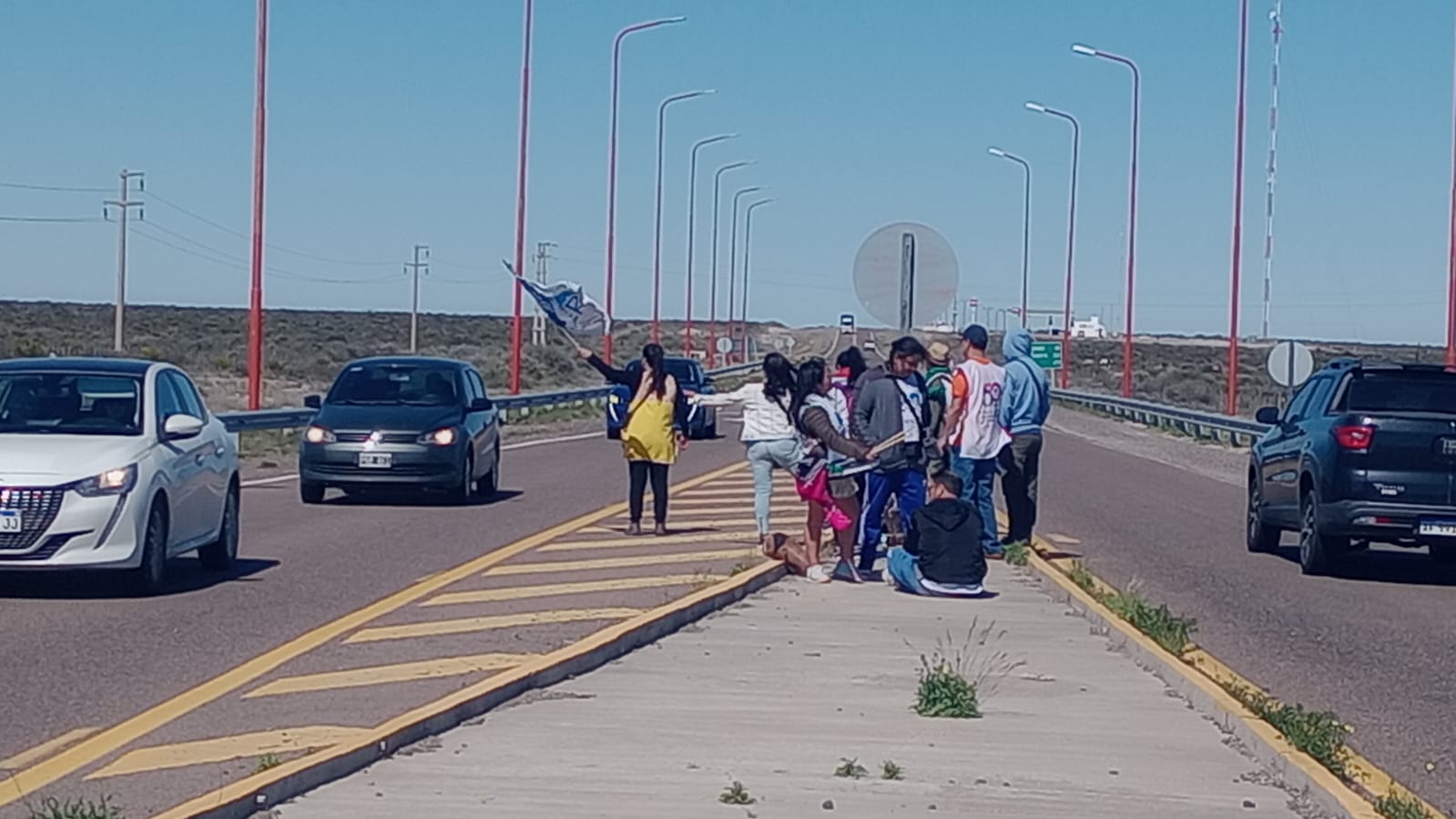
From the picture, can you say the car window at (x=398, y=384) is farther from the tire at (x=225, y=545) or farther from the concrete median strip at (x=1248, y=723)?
the concrete median strip at (x=1248, y=723)

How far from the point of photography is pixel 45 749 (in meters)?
9.06

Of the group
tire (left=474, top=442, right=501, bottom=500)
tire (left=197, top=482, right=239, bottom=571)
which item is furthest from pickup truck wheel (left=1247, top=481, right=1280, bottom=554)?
tire (left=197, top=482, right=239, bottom=571)

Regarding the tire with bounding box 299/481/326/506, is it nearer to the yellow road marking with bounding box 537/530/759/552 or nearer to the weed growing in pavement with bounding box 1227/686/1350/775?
the yellow road marking with bounding box 537/530/759/552

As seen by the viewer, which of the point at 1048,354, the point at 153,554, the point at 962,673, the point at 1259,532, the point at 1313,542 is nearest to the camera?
the point at 962,673

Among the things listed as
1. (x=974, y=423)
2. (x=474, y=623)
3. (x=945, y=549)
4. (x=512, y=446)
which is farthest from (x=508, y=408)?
(x=474, y=623)

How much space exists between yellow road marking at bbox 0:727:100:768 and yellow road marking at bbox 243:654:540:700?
1.03 m

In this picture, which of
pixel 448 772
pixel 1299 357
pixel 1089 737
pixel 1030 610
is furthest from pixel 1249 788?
pixel 1299 357

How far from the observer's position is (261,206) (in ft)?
109

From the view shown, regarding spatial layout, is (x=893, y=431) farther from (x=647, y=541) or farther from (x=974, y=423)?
(x=647, y=541)

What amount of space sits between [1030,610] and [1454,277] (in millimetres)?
20684

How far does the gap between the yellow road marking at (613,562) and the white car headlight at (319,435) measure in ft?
20.7

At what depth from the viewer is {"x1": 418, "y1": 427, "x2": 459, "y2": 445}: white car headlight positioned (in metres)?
22.8

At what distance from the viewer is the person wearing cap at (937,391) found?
17344mm

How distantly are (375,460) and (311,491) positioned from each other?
91 cm
